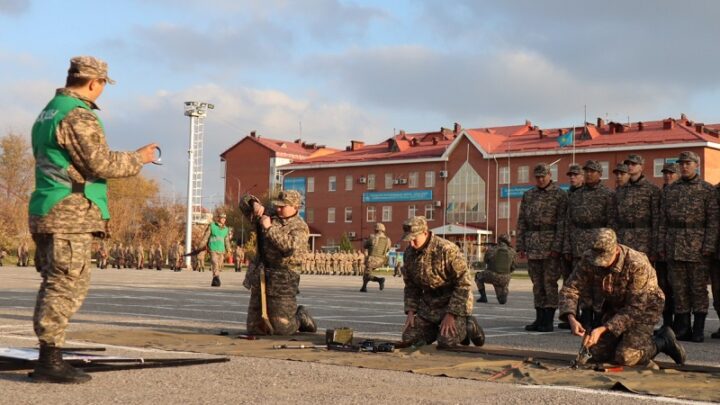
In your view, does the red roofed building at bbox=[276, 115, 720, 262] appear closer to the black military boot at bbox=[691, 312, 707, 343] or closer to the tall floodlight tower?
the tall floodlight tower

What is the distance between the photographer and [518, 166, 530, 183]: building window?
85812 millimetres

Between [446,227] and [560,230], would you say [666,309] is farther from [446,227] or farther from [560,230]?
[446,227]

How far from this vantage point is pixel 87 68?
7465 mm

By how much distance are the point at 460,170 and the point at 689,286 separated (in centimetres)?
7818

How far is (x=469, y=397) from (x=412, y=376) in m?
1.14

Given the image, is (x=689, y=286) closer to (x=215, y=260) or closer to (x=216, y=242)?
(x=216, y=242)

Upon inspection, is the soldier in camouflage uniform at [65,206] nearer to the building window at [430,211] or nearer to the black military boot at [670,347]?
the black military boot at [670,347]

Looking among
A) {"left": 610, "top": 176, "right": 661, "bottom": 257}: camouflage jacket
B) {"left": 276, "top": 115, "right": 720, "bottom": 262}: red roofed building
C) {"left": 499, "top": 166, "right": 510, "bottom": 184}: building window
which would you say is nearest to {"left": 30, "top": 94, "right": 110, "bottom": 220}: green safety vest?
{"left": 610, "top": 176, "right": 661, "bottom": 257}: camouflage jacket

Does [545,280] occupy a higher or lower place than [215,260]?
lower

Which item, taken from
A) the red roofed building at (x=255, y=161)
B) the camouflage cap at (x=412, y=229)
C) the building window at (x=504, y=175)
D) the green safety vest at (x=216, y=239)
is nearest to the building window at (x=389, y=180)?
the building window at (x=504, y=175)

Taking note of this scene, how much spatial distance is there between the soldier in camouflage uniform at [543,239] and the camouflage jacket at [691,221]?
1398mm

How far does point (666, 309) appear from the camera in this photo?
507 inches

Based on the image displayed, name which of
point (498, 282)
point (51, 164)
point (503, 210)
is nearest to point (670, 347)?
point (51, 164)

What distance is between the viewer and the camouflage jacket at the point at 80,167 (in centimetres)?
720
